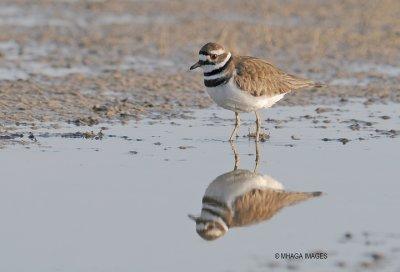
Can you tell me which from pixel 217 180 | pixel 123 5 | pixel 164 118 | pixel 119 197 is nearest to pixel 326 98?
pixel 164 118

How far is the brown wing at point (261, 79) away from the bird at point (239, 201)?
147 cm

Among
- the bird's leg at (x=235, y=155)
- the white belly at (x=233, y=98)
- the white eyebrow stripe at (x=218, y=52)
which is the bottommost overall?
the bird's leg at (x=235, y=155)

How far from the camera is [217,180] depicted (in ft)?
30.2

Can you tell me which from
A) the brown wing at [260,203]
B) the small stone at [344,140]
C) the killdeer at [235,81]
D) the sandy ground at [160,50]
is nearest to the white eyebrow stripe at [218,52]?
the killdeer at [235,81]

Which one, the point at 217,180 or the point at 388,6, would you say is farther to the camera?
the point at 388,6

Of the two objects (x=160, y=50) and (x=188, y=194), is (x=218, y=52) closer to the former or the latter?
(x=188, y=194)

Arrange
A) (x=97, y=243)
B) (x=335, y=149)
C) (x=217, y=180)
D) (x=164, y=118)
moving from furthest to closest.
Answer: (x=164, y=118), (x=335, y=149), (x=217, y=180), (x=97, y=243)

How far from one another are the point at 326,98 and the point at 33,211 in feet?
20.8

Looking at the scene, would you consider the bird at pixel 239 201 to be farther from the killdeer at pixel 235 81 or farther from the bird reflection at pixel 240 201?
the killdeer at pixel 235 81

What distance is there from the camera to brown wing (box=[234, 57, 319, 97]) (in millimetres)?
10812

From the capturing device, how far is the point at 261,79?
11.0m

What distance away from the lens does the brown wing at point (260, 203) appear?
7977 mm

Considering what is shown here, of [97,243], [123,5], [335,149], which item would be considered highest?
[123,5]

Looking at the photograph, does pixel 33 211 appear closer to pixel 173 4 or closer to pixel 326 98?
pixel 326 98
